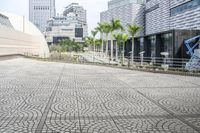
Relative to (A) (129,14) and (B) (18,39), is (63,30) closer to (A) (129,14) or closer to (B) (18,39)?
(A) (129,14)

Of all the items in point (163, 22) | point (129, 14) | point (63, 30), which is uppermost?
point (129, 14)

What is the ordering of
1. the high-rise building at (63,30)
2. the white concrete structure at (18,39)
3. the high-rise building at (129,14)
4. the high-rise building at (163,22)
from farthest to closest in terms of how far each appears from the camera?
the high-rise building at (63,30)
the high-rise building at (129,14)
the white concrete structure at (18,39)
the high-rise building at (163,22)

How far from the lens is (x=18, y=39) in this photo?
48.9 m

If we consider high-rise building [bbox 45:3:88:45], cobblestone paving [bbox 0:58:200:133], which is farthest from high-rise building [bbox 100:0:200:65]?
high-rise building [bbox 45:3:88:45]

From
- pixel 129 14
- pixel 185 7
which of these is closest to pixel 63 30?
pixel 129 14

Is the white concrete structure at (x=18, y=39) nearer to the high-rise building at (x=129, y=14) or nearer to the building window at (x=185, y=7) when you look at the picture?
the building window at (x=185, y=7)

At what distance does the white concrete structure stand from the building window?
42483 millimetres

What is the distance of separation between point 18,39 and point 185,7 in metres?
48.9

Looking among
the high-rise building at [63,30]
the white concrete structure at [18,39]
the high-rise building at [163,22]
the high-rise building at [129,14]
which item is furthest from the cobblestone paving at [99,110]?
the high-rise building at [63,30]

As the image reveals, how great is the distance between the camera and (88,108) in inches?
263

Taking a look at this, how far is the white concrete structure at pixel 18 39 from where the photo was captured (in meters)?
38.7

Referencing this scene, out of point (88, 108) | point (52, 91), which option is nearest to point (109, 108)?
point (88, 108)

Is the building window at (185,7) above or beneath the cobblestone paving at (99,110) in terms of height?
above

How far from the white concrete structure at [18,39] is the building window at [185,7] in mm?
42483
